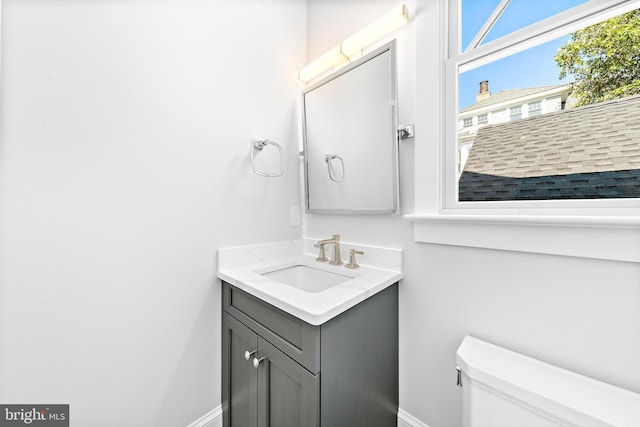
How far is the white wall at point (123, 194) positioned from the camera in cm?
79

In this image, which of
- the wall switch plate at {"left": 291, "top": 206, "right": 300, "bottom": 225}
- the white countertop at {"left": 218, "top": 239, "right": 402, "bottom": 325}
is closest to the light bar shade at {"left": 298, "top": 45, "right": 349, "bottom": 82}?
the wall switch plate at {"left": 291, "top": 206, "right": 300, "bottom": 225}

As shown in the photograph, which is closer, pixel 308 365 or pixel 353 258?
pixel 308 365

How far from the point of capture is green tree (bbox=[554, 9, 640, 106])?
2.34ft

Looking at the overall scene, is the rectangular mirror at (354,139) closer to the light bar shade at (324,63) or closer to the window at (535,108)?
the light bar shade at (324,63)

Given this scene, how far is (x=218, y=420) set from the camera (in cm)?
121

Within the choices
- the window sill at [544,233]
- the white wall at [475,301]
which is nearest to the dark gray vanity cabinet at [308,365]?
the white wall at [475,301]

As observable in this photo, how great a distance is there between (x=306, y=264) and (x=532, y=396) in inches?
39.9

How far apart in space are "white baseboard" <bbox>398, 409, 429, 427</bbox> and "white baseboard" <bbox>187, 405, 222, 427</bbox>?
881 mm

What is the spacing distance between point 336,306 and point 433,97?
94 cm

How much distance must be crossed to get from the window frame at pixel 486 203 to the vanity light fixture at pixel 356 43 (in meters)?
0.10

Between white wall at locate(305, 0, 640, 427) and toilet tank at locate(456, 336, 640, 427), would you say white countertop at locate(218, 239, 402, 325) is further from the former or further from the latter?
toilet tank at locate(456, 336, 640, 427)

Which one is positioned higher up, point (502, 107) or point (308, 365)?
point (502, 107)

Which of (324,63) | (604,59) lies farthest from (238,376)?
(604,59)

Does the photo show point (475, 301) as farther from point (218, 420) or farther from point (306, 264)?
point (218, 420)
